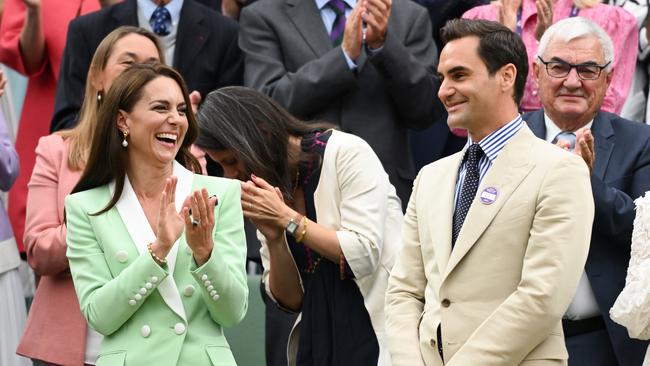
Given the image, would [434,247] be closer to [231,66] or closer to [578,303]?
[578,303]

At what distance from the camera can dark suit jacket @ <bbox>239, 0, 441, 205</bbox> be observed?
24.1 feet

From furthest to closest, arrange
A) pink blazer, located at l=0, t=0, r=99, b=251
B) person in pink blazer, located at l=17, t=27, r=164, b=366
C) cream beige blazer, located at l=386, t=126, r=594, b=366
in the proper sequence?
pink blazer, located at l=0, t=0, r=99, b=251 → person in pink blazer, located at l=17, t=27, r=164, b=366 → cream beige blazer, located at l=386, t=126, r=594, b=366

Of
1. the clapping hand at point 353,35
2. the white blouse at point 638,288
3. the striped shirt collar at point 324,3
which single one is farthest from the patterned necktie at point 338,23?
the white blouse at point 638,288

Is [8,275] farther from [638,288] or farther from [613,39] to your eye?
[613,39]

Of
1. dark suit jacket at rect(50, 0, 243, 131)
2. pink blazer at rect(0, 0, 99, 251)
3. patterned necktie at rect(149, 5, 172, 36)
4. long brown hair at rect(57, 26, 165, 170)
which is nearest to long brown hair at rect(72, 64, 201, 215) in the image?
long brown hair at rect(57, 26, 165, 170)

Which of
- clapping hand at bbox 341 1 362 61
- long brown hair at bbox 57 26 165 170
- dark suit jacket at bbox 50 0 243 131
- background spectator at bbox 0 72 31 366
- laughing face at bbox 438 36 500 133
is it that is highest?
laughing face at bbox 438 36 500 133

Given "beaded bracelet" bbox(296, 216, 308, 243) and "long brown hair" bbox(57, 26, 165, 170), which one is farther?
→ "long brown hair" bbox(57, 26, 165, 170)

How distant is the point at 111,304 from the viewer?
5289 millimetres

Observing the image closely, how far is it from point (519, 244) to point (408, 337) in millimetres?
582

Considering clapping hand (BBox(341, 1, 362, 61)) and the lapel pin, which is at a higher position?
the lapel pin

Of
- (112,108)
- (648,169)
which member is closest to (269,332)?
(112,108)

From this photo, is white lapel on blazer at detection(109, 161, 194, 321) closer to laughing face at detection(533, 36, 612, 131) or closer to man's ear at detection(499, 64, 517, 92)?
man's ear at detection(499, 64, 517, 92)

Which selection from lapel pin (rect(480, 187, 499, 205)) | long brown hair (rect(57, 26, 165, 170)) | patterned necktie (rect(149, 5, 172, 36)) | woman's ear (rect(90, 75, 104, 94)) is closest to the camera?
lapel pin (rect(480, 187, 499, 205))

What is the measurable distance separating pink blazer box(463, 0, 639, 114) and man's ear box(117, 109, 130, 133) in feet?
8.66
